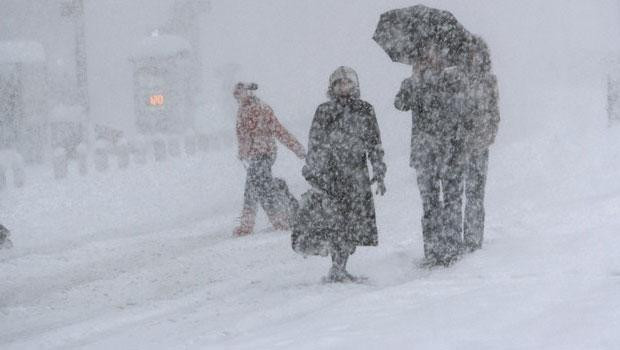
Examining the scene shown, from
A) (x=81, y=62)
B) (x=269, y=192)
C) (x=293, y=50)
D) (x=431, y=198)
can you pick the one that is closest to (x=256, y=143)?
(x=269, y=192)

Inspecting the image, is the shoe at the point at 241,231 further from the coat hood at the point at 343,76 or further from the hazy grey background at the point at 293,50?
the hazy grey background at the point at 293,50

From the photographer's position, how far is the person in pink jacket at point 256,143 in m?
9.06

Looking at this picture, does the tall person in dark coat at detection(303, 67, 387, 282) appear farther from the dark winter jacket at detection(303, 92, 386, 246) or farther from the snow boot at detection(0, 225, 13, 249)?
the snow boot at detection(0, 225, 13, 249)

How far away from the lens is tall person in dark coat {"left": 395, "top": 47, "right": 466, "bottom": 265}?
6.31m

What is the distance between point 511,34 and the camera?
1885 inches

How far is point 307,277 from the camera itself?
6.91 meters

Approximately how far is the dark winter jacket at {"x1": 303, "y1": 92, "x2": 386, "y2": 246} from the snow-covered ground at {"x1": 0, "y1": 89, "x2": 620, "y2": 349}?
0.48m

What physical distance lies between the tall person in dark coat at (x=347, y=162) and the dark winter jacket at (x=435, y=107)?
1.03ft

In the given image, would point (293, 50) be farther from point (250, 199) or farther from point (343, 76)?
point (343, 76)

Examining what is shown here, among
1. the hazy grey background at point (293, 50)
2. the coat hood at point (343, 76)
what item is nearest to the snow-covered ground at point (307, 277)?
the coat hood at point (343, 76)

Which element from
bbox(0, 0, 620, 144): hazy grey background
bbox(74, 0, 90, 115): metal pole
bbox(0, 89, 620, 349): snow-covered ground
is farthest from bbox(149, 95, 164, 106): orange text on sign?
bbox(0, 0, 620, 144): hazy grey background

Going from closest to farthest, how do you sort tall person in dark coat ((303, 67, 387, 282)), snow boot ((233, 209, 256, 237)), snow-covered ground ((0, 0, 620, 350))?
snow-covered ground ((0, 0, 620, 350)), tall person in dark coat ((303, 67, 387, 282)), snow boot ((233, 209, 256, 237))

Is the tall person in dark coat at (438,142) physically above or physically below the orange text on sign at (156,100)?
below

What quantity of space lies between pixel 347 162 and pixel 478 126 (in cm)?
113
